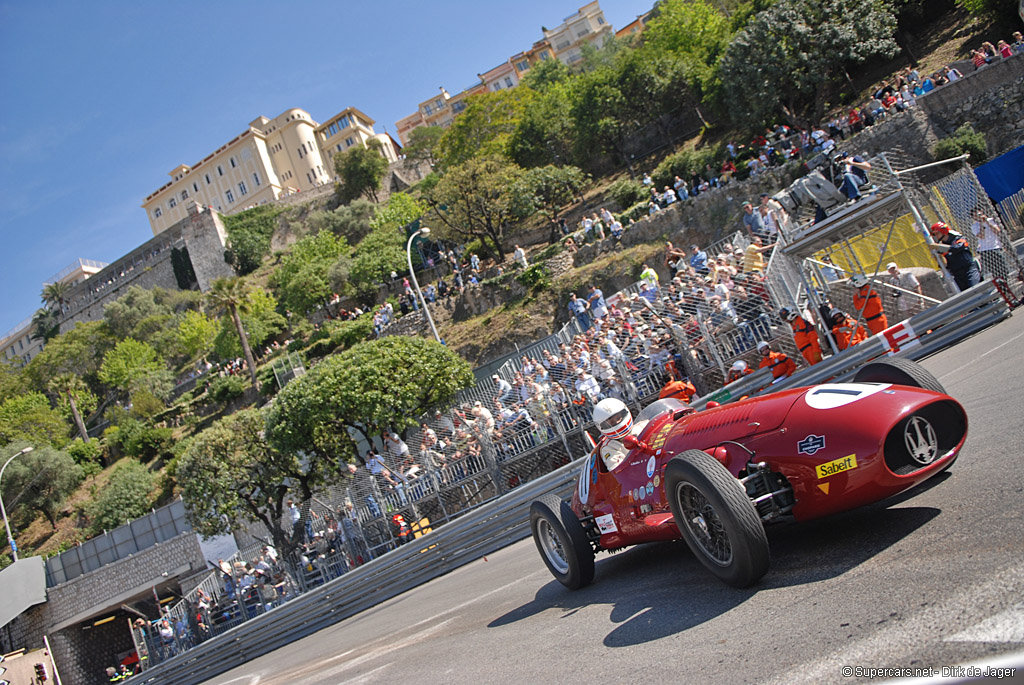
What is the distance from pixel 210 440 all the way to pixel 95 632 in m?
14.2

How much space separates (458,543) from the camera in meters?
13.4

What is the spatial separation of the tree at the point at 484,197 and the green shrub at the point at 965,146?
830 inches

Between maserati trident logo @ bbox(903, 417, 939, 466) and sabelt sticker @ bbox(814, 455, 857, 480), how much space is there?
0.35 m

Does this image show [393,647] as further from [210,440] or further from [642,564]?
[210,440]

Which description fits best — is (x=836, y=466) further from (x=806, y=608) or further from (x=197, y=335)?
(x=197, y=335)

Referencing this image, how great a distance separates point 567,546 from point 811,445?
8.88 feet

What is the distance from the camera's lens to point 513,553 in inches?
453

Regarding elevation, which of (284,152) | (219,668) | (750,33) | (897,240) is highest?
(284,152)

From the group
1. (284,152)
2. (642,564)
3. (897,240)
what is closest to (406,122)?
(284,152)

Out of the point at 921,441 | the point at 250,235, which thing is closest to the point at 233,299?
the point at 250,235

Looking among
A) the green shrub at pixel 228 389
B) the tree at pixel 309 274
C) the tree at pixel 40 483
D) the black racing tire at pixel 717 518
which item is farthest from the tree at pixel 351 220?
the black racing tire at pixel 717 518

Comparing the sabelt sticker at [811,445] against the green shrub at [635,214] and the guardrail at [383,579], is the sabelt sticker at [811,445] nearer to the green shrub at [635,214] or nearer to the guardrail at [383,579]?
the guardrail at [383,579]

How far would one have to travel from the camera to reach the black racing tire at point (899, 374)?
4844mm

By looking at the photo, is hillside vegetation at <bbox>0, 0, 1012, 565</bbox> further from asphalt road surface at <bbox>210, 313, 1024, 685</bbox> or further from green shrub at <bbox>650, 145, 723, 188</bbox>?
asphalt road surface at <bbox>210, 313, 1024, 685</bbox>
